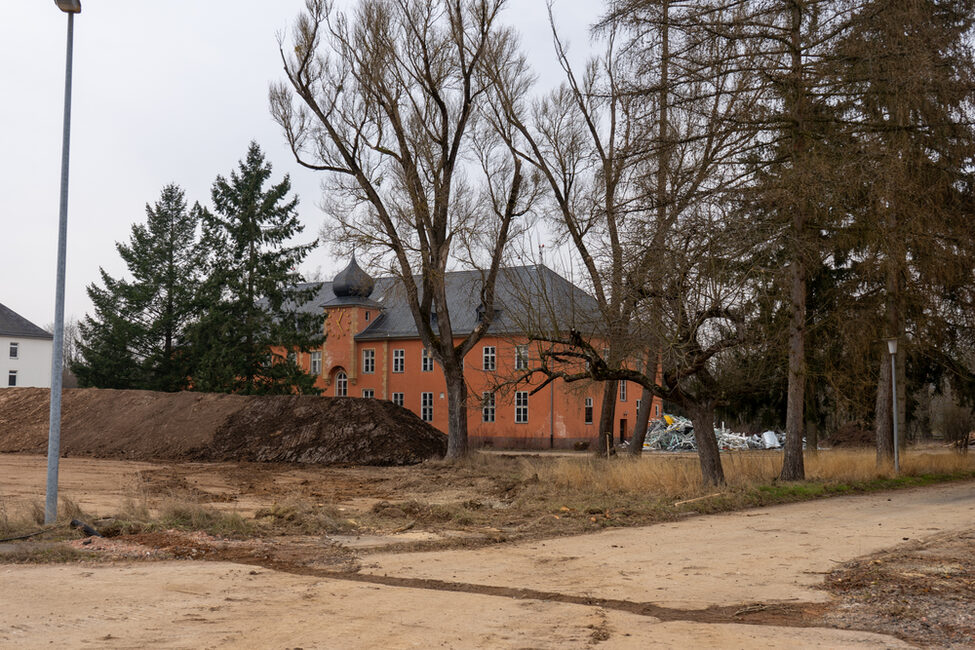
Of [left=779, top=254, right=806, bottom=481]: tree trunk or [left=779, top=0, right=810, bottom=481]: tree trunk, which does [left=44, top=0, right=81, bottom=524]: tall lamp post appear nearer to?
[left=779, top=0, right=810, bottom=481]: tree trunk

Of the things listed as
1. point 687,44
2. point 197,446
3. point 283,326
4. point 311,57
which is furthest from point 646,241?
point 283,326

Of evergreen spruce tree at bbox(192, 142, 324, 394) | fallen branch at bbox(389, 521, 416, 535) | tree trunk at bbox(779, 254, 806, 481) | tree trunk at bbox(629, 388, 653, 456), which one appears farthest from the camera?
evergreen spruce tree at bbox(192, 142, 324, 394)

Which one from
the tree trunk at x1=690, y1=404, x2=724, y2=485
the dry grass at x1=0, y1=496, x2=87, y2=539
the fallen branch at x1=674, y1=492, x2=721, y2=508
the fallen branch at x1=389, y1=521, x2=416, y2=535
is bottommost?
the fallen branch at x1=389, y1=521, x2=416, y2=535

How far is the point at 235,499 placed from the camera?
18.0 metres

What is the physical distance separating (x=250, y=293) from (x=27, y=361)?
137 feet

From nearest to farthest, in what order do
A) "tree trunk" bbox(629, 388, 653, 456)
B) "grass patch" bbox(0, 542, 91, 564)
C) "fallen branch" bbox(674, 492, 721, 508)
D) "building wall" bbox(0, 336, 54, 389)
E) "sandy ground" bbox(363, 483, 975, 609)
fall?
"sandy ground" bbox(363, 483, 975, 609) < "grass patch" bbox(0, 542, 91, 564) < "fallen branch" bbox(674, 492, 721, 508) < "tree trunk" bbox(629, 388, 653, 456) < "building wall" bbox(0, 336, 54, 389)

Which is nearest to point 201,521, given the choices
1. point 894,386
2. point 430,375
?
point 894,386

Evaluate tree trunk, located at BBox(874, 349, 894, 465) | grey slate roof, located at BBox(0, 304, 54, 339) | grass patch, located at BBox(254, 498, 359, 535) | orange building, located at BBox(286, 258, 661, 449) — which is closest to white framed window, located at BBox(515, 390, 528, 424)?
orange building, located at BBox(286, 258, 661, 449)

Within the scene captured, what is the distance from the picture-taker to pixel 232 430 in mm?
33125

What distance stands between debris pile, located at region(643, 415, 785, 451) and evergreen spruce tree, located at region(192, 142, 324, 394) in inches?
720

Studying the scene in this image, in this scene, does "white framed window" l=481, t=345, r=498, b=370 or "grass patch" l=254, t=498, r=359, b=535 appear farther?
"white framed window" l=481, t=345, r=498, b=370

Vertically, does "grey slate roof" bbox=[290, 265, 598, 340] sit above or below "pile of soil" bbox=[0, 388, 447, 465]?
above

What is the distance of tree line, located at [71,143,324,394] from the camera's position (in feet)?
145

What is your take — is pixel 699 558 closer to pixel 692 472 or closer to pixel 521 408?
pixel 692 472
